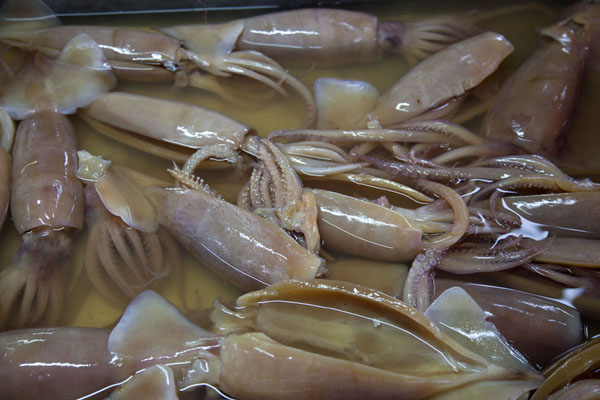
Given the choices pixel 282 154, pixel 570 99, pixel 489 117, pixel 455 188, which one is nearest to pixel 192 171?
pixel 282 154

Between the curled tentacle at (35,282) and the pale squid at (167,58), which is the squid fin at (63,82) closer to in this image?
the pale squid at (167,58)

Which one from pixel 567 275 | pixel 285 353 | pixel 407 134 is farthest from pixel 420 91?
pixel 285 353

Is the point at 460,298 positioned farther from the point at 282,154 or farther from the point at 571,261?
the point at 282,154

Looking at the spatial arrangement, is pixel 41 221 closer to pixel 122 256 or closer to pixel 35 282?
pixel 35 282

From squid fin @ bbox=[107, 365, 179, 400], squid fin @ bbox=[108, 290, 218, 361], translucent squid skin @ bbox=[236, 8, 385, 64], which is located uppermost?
translucent squid skin @ bbox=[236, 8, 385, 64]

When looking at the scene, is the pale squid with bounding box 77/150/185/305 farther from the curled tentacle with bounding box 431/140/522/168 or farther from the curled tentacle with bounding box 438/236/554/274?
the curled tentacle with bounding box 431/140/522/168

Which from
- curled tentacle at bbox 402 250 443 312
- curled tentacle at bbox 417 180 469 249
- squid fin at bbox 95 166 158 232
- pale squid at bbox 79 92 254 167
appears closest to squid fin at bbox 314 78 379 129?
pale squid at bbox 79 92 254 167

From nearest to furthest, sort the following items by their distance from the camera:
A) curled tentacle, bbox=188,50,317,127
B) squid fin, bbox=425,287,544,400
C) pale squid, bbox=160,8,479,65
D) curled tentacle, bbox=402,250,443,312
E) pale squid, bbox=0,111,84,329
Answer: squid fin, bbox=425,287,544,400 → curled tentacle, bbox=402,250,443,312 → pale squid, bbox=0,111,84,329 → curled tentacle, bbox=188,50,317,127 → pale squid, bbox=160,8,479,65

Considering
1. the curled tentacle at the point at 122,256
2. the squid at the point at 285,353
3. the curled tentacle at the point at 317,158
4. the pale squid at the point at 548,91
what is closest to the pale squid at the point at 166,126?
the curled tentacle at the point at 317,158
